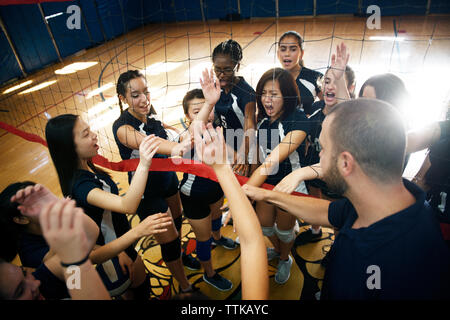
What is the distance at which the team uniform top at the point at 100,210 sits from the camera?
1510 mm

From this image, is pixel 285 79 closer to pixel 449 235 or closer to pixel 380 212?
pixel 380 212

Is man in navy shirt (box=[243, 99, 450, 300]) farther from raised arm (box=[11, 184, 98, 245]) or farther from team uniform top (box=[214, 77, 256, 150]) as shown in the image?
team uniform top (box=[214, 77, 256, 150])

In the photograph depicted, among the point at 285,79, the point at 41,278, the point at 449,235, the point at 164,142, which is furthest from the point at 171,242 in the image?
the point at 449,235

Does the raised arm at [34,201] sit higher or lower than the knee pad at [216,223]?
higher

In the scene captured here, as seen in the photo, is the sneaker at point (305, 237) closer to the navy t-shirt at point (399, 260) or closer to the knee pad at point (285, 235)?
the knee pad at point (285, 235)

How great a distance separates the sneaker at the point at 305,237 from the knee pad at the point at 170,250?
1.15 m

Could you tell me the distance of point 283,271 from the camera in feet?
7.28

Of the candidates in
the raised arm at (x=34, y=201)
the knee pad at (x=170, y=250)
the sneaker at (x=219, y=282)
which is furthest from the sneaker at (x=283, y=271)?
the raised arm at (x=34, y=201)

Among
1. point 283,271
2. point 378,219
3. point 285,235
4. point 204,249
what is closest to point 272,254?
point 283,271

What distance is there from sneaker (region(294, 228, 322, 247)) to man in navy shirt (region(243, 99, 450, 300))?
1.49 metres

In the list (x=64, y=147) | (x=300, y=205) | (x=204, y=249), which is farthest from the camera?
(x=204, y=249)

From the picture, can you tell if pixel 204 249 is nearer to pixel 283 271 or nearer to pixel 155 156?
pixel 283 271

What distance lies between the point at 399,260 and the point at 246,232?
1.61 feet

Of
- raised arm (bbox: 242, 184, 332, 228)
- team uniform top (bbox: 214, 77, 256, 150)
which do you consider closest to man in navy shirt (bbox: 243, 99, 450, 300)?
raised arm (bbox: 242, 184, 332, 228)
